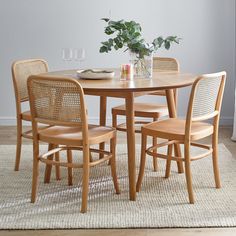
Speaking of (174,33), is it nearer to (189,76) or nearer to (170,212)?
(189,76)

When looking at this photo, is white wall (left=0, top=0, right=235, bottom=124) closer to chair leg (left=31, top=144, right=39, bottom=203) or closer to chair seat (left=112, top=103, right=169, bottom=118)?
chair seat (left=112, top=103, right=169, bottom=118)

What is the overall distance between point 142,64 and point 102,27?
1.79 metres

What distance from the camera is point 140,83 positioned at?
337cm

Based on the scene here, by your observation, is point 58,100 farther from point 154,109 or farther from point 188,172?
point 154,109

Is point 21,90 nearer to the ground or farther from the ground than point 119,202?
farther from the ground

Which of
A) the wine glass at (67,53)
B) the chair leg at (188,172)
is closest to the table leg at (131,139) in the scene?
the chair leg at (188,172)

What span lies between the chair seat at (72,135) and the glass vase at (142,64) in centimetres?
53

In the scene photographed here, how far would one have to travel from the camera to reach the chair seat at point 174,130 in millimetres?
3236

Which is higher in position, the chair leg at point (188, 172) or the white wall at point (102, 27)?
the white wall at point (102, 27)

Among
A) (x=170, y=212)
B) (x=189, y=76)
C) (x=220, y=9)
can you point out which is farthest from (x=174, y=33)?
(x=170, y=212)

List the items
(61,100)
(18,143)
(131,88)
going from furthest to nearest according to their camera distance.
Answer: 1. (18,143)
2. (131,88)
3. (61,100)

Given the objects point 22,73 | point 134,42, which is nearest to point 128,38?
point 134,42

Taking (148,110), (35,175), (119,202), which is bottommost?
(119,202)

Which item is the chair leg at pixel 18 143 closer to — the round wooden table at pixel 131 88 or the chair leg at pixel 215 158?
the round wooden table at pixel 131 88
